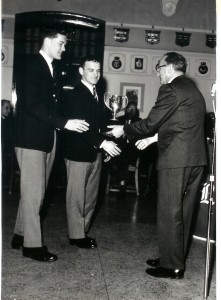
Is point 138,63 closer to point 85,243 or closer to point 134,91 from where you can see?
point 134,91

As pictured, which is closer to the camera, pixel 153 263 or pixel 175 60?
pixel 175 60

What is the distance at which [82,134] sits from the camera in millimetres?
3330

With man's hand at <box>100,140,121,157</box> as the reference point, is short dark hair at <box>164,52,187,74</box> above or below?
above

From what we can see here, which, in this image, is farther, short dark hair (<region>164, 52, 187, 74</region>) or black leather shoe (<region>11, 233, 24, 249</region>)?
black leather shoe (<region>11, 233, 24, 249</region>)

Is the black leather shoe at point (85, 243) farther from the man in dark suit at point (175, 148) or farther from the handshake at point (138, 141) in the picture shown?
the handshake at point (138, 141)

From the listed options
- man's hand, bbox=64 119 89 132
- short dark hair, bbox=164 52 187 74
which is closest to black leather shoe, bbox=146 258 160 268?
man's hand, bbox=64 119 89 132

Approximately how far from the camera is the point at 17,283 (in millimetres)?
2613

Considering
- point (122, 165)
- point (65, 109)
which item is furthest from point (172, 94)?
point (122, 165)

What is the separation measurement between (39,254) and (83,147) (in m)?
0.95

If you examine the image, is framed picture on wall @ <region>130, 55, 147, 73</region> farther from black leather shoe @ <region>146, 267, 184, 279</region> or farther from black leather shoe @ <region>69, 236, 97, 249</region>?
black leather shoe @ <region>146, 267, 184, 279</region>

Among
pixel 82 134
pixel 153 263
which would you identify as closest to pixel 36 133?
pixel 82 134

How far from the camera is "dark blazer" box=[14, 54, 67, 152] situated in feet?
9.87

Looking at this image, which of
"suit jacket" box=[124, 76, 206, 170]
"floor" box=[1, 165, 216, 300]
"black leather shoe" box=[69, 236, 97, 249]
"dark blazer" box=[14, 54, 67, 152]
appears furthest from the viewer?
"black leather shoe" box=[69, 236, 97, 249]

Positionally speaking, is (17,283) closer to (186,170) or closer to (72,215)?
(72,215)
